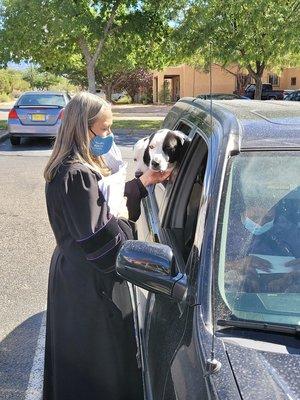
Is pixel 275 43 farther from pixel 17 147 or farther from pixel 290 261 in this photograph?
pixel 290 261

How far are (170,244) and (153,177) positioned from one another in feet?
2.13

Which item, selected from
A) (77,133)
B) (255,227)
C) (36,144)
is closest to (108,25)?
(36,144)

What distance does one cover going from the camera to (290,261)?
1988 millimetres

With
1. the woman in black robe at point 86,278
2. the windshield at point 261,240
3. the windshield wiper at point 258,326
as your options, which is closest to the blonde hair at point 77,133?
the woman in black robe at point 86,278

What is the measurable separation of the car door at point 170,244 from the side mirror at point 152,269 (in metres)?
0.08

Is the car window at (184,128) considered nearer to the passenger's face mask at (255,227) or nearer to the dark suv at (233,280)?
the dark suv at (233,280)

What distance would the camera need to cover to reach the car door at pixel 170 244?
188 cm

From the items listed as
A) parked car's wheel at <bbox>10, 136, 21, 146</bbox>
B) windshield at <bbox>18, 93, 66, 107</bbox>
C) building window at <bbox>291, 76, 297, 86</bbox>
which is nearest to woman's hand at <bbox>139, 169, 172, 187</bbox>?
windshield at <bbox>18, 93, 66, 107</bbox>

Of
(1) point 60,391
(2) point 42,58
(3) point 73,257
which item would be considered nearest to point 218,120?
(3) point 73,257

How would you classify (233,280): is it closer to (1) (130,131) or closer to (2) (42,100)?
(2) (42,100)

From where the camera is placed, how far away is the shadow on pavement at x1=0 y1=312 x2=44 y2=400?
3295 millimetres

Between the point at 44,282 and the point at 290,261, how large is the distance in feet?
10.8

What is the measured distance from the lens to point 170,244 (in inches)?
98.6

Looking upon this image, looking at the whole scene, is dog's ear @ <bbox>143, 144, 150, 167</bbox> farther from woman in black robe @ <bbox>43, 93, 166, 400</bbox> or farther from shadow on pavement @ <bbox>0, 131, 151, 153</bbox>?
shadow on pavement @ <bbox>0, 131, 151, 153</bbox>
